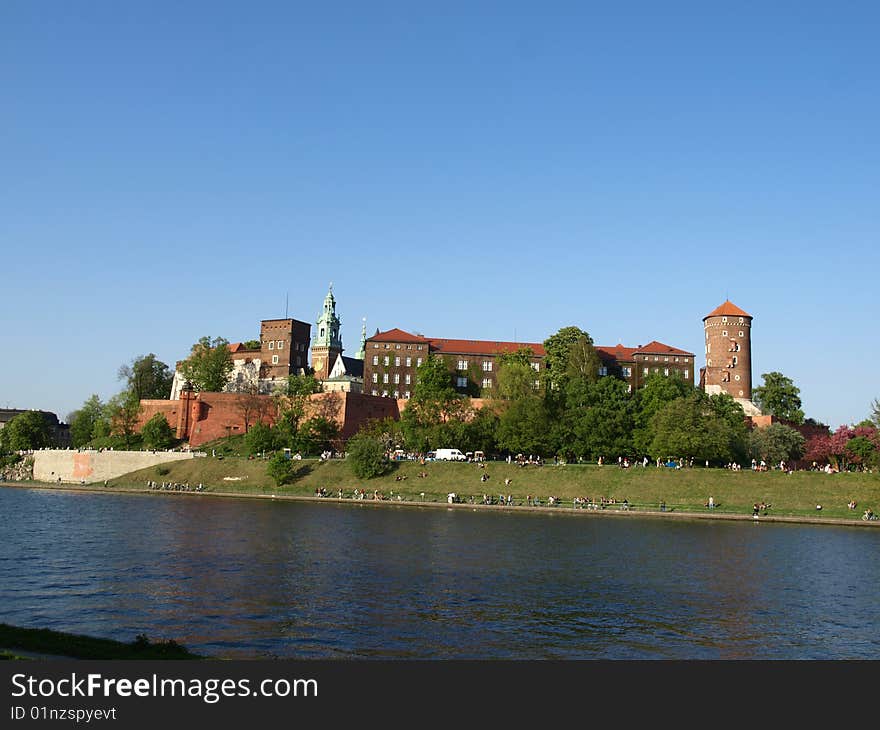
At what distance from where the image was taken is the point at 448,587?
23.2m

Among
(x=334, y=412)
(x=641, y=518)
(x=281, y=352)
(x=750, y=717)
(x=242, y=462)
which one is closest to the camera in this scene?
(x=750, y=717)

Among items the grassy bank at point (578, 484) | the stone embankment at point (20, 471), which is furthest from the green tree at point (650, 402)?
the stone embankment at point (20, 471)

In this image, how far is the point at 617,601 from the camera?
21.7m

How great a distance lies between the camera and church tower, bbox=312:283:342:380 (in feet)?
339

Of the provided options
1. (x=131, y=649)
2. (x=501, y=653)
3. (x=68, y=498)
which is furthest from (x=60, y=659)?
(x=68, y=498)

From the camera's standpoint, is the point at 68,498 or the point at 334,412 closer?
the point at 68,498

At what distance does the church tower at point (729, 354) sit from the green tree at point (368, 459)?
37347mm

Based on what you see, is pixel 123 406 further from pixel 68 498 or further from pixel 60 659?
pixel 60 659

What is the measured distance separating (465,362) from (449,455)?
83.3 feet

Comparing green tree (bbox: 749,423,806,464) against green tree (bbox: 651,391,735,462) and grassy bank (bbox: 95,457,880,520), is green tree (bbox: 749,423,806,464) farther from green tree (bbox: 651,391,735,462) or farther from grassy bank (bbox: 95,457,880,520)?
grassy bank (bbox: 95,457,880,520)

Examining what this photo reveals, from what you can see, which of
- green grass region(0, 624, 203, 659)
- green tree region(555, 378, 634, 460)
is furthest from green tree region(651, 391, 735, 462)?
green grass region(0, 624, 203, 659)

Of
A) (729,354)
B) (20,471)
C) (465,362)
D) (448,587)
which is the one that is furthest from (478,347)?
(448,587)

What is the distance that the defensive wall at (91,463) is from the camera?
66.6 meters

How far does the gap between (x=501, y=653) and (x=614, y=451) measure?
43085 millimetres
